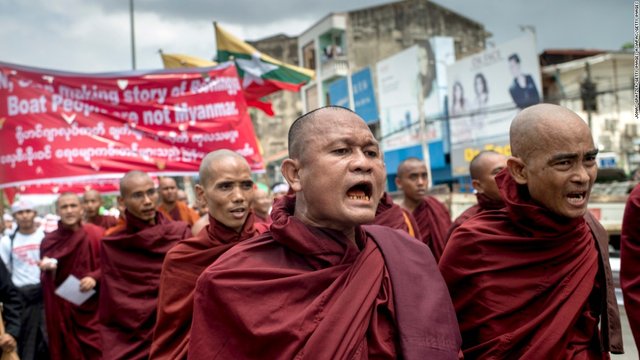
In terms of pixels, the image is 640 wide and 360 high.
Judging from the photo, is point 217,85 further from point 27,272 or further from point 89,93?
point 27,272

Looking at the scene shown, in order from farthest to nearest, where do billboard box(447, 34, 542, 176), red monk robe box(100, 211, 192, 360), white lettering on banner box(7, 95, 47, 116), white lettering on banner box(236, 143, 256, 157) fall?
billboard box(447, 34, 542, 176) → white lettering on banner box(236, 143, 256, 157) → white lettering on banner box(7, 95, 47, 116) → red monk robe box(100, 211, 192, 360)

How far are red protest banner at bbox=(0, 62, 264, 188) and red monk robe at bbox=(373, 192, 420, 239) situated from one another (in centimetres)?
262

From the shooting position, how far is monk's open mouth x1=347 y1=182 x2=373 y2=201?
2.20 metres

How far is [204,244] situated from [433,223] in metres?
2.99

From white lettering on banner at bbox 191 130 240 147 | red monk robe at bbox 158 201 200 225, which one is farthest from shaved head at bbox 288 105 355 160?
red monk robe at bbox 158 201 200 225

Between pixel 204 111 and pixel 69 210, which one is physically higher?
→ pixel 204 111

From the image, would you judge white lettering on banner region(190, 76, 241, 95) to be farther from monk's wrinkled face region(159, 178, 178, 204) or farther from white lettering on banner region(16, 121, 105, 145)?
monk's wrinkled face region(159, 178, 178, 204)

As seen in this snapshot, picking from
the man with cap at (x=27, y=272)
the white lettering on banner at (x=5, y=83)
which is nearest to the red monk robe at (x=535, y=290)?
the man with cap at (x=27, y=272)

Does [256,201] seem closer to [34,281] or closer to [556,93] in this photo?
[34,281]

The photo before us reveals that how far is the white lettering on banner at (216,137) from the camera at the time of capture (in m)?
7.33

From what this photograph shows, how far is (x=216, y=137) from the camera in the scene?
24.3 feet

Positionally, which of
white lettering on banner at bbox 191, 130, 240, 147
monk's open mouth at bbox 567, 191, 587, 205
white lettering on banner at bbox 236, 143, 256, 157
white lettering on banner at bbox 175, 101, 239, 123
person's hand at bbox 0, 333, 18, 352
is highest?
white lettering on banner at bbox 175, 101, 239, 123

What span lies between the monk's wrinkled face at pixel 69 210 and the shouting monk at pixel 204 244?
265 cm

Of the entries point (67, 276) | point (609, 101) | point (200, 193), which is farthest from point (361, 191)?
point (609, 101)
